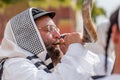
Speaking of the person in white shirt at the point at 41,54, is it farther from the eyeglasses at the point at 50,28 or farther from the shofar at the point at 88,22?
the shofar at the point at 88,22

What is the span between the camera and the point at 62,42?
5797 millimetres

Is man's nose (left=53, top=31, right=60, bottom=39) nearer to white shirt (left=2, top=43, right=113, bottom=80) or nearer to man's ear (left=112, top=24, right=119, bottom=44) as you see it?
white shirt (left=2, top=43, right=113, bottom=80)

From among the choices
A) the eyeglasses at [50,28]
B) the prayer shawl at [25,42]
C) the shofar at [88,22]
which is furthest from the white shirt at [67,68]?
the eyeglasses at [50,28]

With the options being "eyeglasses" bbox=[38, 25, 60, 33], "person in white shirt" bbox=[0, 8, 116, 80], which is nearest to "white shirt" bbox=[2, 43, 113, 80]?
"person in white shirt" bbox=[0, 8, 116, 80]

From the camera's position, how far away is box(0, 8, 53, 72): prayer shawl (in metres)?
5.76

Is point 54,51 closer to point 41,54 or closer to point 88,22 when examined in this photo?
point 41,54

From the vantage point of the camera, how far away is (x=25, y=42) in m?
5.93

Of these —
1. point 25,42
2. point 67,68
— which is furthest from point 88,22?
point 25,42

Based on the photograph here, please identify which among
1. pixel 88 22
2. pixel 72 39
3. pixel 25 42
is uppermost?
pixel 88 22

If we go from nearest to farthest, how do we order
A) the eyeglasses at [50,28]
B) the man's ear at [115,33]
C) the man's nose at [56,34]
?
the man's ear at [115,33] < the man's nose at [56,34] < the eyeglasses at [50,28]

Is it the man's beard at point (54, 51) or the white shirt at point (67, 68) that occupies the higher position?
the white shirt at point (67, 68)

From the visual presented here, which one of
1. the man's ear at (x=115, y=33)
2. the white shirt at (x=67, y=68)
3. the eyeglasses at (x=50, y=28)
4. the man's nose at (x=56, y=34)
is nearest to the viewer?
the man's ear at (x=115, y=33)

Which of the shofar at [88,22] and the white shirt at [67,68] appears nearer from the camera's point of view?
the shofar at [88,22]

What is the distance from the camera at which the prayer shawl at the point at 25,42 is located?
576cm
